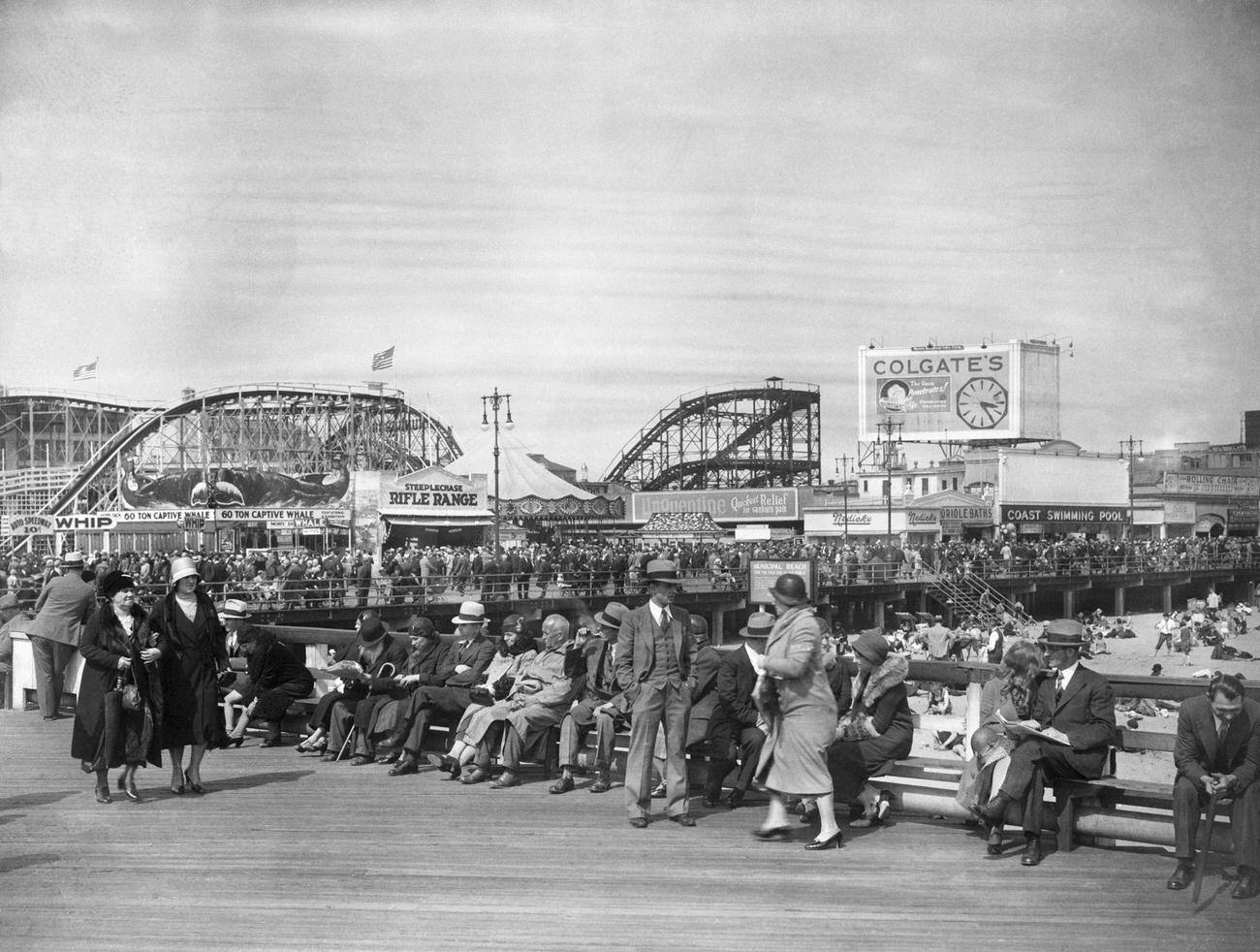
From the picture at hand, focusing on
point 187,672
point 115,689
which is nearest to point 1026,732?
point 187,672

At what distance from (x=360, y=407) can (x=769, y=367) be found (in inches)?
1615

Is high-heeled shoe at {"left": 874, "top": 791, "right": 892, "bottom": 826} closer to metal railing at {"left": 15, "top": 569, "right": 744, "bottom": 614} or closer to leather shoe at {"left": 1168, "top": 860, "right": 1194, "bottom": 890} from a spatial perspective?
leather shoe at {"left": 1168, "top": 860, "right": 1194, "bottom": 890}

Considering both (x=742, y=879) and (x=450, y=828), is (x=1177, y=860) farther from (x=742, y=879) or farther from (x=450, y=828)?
(x=450, y=828)

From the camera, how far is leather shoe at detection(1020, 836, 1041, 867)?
4.77 meters

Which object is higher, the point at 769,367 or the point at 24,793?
the point at 769,367

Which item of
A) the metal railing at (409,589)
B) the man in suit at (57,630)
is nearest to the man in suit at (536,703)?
the man in suit at (57,630)

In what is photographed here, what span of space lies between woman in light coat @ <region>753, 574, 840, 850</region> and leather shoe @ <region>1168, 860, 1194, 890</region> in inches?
53.8

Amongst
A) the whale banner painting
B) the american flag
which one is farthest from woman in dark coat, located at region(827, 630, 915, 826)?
the whale banner painting

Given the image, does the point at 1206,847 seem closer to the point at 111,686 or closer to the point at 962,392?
the point at 111,686

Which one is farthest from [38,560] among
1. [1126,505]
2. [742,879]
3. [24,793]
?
[1126,505]

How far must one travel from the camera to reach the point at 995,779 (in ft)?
16.4

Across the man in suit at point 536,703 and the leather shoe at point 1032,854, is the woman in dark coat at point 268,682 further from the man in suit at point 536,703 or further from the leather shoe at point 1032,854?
the leather shoe at point 1032,854

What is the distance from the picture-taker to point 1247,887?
4277 mm

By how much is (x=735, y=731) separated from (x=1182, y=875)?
2320mm
